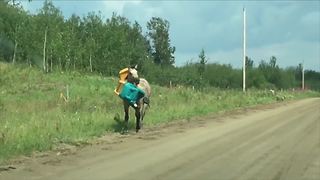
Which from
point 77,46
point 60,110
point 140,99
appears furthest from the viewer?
point 77,46

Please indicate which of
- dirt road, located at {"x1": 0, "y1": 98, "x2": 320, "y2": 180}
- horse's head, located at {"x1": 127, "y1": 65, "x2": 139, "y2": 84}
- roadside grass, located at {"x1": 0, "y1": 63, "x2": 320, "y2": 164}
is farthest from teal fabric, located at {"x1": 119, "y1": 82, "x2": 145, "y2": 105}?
roadside grass, located at {"x1": 0, "y1": 63, "x2": 320, "y2": 164}

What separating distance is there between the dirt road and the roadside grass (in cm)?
111

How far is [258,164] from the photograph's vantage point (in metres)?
12.2

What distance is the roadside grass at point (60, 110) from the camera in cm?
1550

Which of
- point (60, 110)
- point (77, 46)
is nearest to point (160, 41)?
point (77, 46)

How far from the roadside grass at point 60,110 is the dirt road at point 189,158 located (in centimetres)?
111

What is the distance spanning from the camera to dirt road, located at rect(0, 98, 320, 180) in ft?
35.6

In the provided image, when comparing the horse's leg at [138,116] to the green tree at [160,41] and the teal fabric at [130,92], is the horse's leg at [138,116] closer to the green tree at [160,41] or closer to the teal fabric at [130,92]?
the teal fabric at [130,92]

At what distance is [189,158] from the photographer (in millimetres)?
12945

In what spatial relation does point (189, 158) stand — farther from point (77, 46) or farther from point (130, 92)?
point (77, 46)

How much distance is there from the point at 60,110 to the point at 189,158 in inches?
516

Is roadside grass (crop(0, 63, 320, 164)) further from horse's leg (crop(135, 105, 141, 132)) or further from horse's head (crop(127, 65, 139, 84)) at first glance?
horse's head (crop(127, 65, 139, 84))

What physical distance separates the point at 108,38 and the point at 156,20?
48041 millimetres

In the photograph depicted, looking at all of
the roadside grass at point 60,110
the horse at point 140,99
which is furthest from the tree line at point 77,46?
the horse at point 140,99
